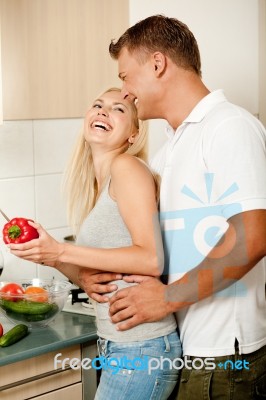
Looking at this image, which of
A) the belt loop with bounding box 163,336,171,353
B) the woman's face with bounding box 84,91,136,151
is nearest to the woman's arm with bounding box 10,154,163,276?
the belt loop with bounding box 163,336,171,353

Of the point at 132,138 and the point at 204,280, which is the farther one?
the point at 132,138

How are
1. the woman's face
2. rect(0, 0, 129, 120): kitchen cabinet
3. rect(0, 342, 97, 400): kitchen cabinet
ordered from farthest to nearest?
1. rect(0, 0, 129, 120): kitchen cabinet
2. rect(0, 342, 97, 400): kitchen cabinet
3. the woman's face

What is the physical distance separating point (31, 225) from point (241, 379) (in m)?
0.60

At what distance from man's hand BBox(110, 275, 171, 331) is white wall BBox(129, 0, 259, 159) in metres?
1.36

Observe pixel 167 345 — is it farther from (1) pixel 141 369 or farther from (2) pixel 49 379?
(2) pixel 49 379

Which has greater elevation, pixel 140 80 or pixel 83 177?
pixel 140 80

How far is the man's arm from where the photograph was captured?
4.95 feet

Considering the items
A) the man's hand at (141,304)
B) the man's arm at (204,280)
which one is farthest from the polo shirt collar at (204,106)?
the man's hand at (141,304)

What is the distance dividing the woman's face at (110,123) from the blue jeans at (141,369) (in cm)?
55

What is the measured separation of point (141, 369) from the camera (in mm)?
1617

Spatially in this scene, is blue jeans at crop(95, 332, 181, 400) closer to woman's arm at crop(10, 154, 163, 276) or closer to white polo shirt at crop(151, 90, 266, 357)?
white polo shirt at crop(151, 90, 266, 357)

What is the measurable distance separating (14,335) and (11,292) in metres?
0.15

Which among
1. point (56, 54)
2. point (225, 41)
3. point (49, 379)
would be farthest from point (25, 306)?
point (225, 41)

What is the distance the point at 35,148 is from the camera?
257 cm
